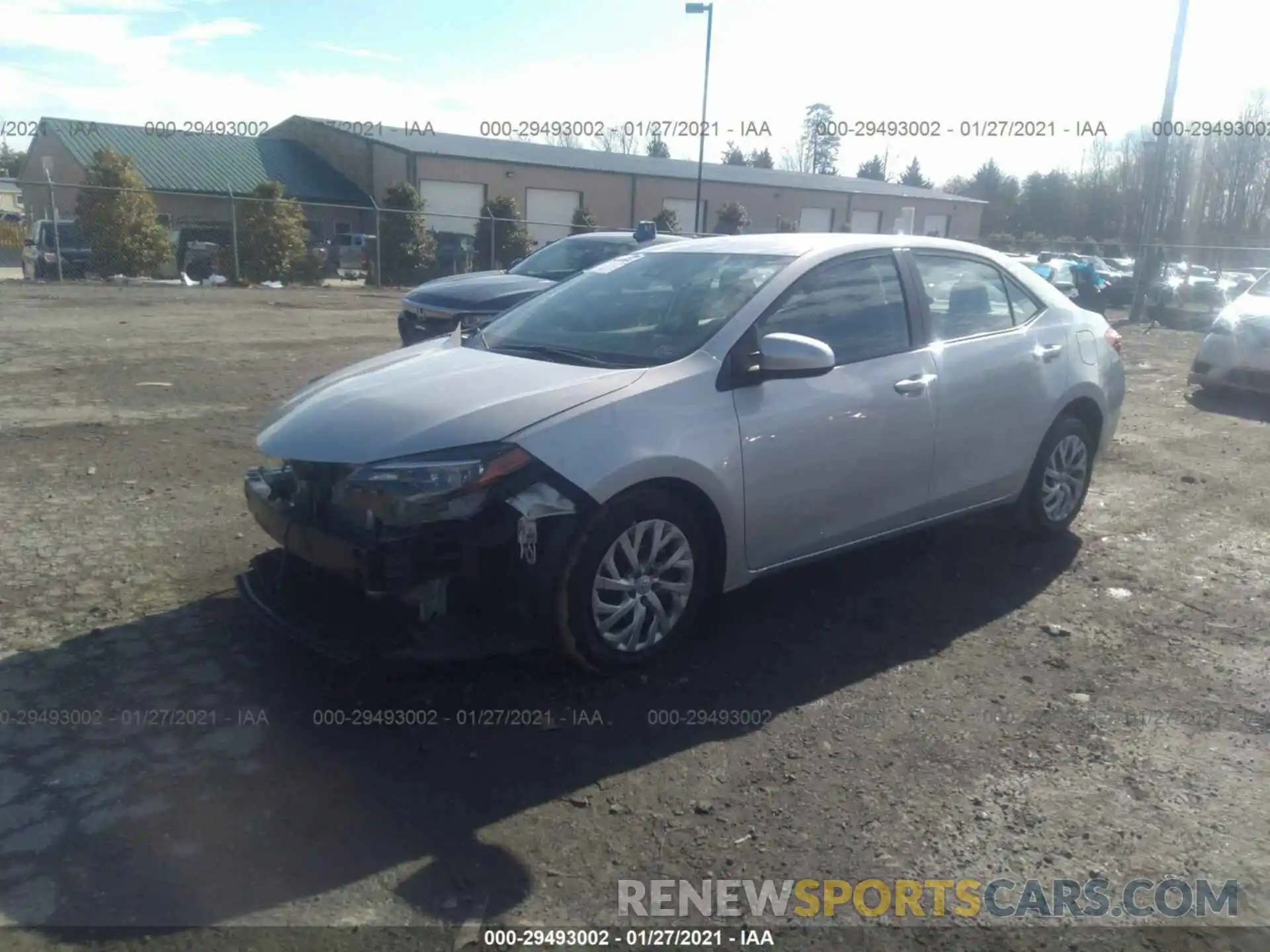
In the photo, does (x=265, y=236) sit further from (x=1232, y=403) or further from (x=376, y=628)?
(x=376, y=628)

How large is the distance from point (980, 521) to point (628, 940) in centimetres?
427

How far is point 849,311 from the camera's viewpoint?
476 centimetres

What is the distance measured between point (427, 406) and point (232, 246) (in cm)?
2314

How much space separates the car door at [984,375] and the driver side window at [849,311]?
21cm

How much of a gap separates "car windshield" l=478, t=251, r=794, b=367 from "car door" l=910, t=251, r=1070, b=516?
3.22 feet

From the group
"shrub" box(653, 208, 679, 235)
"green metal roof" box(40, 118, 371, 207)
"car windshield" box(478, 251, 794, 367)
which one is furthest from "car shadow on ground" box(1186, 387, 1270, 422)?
"green metal roof" box(40, 118, 371, 207)

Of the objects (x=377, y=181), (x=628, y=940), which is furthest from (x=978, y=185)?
(x=628, y=940)

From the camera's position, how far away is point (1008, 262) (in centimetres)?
567

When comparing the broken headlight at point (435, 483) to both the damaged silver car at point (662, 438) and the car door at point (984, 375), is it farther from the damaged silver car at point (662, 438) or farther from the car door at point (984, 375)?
the car door at point (984, 375)

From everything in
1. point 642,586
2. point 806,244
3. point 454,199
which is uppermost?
point 454,199

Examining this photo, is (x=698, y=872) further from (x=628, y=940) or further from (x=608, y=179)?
(x=608, y=179)

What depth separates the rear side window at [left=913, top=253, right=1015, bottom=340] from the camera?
5.13 metres

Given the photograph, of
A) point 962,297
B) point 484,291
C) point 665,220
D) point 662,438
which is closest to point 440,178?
point 665,220

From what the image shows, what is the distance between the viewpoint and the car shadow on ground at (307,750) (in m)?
2.82
